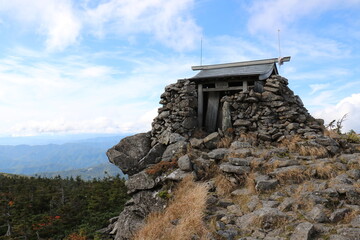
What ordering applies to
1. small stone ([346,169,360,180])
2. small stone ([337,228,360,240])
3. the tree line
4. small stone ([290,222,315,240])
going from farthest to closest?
the tree line → small stone ([346,169,360,180]) → small stone ([290,222,315,240]) → small stone ([337,228,360,240])

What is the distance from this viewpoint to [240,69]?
1631cm

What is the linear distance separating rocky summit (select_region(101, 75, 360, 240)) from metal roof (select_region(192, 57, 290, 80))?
0.89 m

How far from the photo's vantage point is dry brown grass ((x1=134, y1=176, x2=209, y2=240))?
276 inches

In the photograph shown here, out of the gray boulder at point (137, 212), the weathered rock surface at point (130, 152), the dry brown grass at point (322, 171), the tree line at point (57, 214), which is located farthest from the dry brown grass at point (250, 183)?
the tree line at point (57, 214)

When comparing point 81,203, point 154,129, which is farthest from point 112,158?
point 81,203

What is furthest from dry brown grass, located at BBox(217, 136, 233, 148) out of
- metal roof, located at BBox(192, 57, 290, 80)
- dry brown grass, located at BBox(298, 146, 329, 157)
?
metal roof, located at BBox(192, 57, 290, 80)

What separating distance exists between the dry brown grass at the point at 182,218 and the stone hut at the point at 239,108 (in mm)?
A: 4366

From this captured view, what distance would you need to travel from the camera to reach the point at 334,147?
1069 centimetres

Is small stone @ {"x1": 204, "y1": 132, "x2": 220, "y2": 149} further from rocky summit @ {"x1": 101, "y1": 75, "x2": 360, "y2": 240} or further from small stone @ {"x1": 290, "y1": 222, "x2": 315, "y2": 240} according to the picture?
small stone @ {"x1": 290, "y1": 222, "x2": 315, "y2": 240}

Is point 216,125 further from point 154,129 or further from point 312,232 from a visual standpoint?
point 312,232

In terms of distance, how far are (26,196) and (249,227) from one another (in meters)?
40.4

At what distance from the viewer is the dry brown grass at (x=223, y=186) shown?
921cm

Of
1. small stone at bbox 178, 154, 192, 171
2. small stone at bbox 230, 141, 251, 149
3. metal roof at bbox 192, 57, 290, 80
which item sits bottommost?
small stone at bbox 178, 154, 192, 171

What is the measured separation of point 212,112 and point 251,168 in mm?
6489
